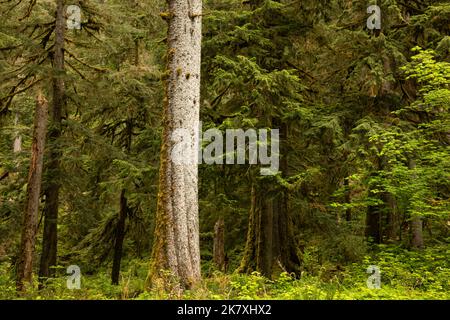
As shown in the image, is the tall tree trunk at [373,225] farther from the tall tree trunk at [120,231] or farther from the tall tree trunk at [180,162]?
the tall tree trunk at [180,162]

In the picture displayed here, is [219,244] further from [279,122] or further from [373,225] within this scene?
[373,225]

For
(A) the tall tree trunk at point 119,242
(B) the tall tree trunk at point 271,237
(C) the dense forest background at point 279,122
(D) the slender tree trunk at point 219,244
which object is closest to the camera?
(C) the dense forest background at point 279,122

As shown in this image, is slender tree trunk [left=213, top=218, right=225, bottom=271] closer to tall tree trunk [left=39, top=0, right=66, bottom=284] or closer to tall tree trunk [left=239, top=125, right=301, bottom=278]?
tall tree trunk [left=239, top=125, right=301, bottom=278]

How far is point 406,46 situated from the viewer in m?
12.7

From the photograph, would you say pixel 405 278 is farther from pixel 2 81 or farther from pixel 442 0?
pixel 2 81

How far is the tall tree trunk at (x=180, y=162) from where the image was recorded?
741cm

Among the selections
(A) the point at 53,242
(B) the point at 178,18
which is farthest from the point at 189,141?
(A) the point at 53,242

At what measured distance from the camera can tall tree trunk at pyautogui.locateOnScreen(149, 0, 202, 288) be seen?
24.3 ft

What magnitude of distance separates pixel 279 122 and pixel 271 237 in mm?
3208

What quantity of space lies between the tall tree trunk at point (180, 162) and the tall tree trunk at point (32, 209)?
11.0ft

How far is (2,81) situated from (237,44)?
685 centimetres
